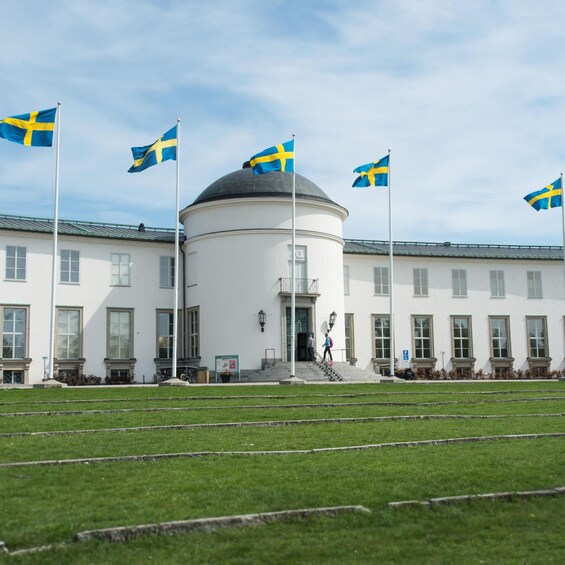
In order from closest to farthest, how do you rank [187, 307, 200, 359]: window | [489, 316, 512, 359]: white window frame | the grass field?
the grass field → [187, 307, 200, 359]: window → [489, 316, 512, 359]: white window frame

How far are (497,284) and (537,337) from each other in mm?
4062

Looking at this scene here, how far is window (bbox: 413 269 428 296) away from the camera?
153 ft

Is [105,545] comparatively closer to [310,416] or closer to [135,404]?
[310,416]

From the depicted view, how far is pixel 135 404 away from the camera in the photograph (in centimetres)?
2088

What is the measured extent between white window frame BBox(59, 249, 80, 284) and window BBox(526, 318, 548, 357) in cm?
2662

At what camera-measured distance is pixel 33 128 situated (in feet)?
94.7

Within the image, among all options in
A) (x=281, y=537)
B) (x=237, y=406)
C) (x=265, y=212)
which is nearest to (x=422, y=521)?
(x=281, y=537)

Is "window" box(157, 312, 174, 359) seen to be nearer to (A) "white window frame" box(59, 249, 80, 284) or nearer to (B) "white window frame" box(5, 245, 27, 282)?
(A) "white window frame" box(59, 249, 80, 284)

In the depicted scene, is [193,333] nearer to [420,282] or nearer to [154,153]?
[154,153]

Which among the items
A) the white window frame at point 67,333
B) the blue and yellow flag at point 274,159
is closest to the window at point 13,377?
the white window frame at point 67,333

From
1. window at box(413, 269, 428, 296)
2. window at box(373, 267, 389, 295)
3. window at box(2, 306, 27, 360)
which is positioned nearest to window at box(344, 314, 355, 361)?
window at box(373, 267, 389, 295)

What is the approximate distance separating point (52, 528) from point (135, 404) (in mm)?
13219

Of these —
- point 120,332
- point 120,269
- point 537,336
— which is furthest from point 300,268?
point 537,336

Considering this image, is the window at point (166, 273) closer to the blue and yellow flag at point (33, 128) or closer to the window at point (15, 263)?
the window at point (15, 263)
